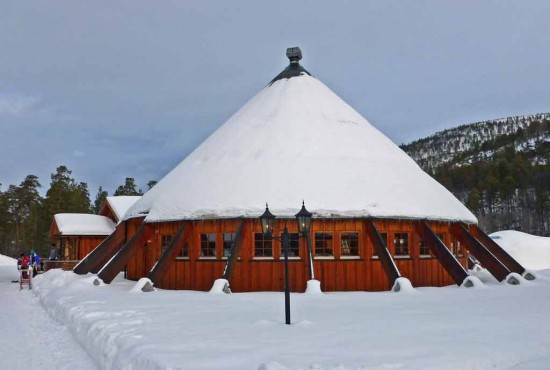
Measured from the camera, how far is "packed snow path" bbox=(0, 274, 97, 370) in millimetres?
8133

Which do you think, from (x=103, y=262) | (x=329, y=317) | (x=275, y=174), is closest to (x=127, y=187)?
(x=103, y=262)

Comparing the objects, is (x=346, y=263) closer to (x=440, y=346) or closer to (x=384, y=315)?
(x=384, y=315)

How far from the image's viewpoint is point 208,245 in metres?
18.2

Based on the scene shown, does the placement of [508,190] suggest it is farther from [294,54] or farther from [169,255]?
[169,255]

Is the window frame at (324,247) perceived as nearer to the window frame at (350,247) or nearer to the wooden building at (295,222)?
the wooden building at (295,222)

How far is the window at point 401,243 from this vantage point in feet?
59.7

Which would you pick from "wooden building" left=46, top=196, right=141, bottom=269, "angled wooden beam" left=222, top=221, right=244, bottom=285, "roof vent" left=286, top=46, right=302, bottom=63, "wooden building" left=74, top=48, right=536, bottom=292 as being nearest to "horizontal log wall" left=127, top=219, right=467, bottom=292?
"wooden building" left=74, top=48, right=536, bottom=292

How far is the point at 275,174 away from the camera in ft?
60.3

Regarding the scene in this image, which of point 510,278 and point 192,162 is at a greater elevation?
point 192,162

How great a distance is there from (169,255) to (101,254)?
555cm

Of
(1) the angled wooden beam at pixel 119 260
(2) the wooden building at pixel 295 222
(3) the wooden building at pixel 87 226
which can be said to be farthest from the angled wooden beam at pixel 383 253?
(3) the wooden building at pixel 87 226

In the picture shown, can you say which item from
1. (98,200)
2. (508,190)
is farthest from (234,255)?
(508,190)

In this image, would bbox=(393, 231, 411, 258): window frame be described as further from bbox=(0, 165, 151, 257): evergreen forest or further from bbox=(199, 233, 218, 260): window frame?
bbox=(0, 165, 151, 257): evergreen forest

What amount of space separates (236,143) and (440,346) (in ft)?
47.9
